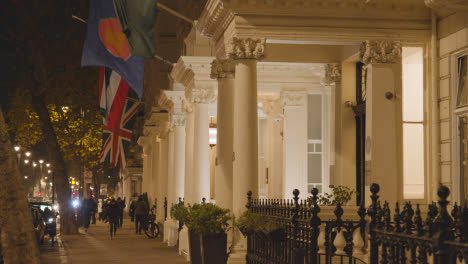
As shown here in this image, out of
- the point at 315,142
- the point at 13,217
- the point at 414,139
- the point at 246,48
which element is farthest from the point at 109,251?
the point at 13,217

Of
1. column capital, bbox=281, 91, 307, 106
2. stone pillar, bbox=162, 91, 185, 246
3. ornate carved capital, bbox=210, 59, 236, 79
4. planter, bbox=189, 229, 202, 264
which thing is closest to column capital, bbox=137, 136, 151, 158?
stone pillar, bbox=162, 91, 185, 246

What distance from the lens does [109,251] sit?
26.1 m

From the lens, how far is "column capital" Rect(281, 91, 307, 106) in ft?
79.8

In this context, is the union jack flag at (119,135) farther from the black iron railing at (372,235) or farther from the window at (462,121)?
the window at (462,121)

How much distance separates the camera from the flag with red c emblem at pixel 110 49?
14484 mm

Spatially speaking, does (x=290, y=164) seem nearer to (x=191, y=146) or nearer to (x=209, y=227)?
(x=191, y=146)

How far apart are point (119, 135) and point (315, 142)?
7876 millimetres

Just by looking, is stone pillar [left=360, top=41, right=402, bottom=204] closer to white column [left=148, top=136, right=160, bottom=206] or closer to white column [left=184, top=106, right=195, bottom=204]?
white column [left=184, top=106, right=195, bottom=204]

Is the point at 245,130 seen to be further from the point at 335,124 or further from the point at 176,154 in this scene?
the point at 176,154

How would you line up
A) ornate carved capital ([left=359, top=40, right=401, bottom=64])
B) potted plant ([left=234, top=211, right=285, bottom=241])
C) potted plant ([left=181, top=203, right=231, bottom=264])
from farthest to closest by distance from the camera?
potted plant ([left=181, top=203, right=231, bottom=264]) < ornate carved capital ([left=359, top=40, right=401, bottom=64]) < potted plant ([left=234, top=211, right=285, bottom=241])

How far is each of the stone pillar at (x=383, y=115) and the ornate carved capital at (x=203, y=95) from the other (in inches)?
307

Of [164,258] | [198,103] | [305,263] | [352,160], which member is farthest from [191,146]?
[305,263]

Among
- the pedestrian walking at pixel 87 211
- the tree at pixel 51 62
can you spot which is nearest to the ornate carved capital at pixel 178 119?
the tree at pixel 51 62

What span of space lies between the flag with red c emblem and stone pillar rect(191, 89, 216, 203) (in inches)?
337
